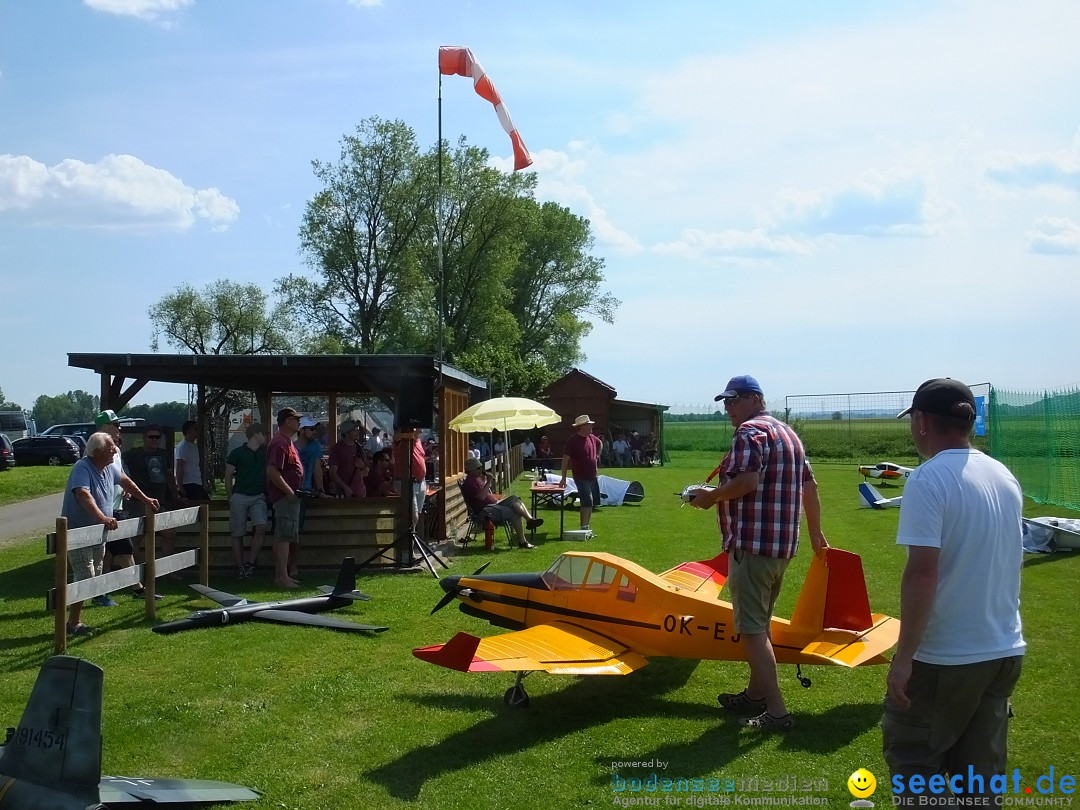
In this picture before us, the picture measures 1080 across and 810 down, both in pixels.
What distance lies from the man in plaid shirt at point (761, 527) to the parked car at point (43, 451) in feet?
118

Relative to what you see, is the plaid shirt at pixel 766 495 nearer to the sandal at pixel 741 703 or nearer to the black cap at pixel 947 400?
the sandal at pixel 741 703

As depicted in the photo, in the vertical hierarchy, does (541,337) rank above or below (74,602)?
above

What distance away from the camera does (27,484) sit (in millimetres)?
25219

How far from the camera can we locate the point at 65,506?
8273 mm

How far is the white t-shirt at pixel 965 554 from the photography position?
298 centimetres

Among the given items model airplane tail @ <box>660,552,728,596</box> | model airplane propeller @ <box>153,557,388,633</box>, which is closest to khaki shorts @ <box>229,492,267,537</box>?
model airplane propeller @ <box>153,557,388,633</box>

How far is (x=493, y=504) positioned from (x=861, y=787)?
9867mm

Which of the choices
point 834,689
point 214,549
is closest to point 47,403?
point 214,549

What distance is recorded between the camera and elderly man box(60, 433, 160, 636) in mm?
7984

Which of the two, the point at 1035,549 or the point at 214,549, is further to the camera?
the point at 1035,549

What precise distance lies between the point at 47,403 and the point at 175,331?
67.9 meters

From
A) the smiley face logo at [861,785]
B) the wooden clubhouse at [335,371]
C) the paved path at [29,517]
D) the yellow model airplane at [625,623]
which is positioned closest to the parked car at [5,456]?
the paved path at [29,517]

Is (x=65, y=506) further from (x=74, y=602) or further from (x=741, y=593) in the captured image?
(x=741, y=593)

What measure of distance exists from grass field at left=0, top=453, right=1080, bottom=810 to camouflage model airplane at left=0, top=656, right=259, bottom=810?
1067mm
